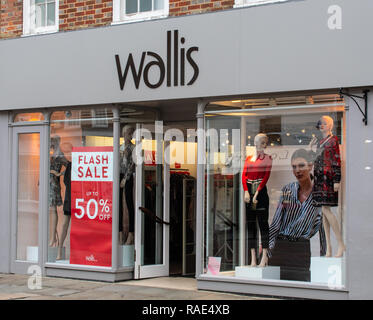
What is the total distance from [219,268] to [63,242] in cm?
299

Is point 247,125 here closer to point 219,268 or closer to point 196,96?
point 196,96

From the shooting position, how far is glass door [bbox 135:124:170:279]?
11023mm

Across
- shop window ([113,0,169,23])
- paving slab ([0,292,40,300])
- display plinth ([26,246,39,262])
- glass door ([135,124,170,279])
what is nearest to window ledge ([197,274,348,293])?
glass door ([135,124,170,279])

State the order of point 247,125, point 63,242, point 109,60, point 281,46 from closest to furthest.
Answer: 1. point 281,46
2. point 247,125
3. point 109,60
4. point 63,242

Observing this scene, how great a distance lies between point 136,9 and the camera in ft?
35.4

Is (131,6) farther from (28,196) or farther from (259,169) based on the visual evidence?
(28,196)

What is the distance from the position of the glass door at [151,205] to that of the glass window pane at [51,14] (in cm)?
238

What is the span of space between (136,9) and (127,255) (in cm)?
394

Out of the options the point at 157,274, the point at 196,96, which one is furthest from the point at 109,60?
the point at 157,274

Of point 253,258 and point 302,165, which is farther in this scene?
point 253,258

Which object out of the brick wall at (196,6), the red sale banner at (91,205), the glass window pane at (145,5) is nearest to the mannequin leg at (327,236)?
the brick wall at (196,6)

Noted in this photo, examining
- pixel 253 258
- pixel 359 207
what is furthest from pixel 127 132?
pixel 359 207

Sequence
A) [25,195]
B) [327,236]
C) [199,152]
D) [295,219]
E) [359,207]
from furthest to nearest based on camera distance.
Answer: [25,195]
[199,152]
[295,219]
[327,236]
[359,207]

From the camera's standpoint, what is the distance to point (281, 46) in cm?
910
